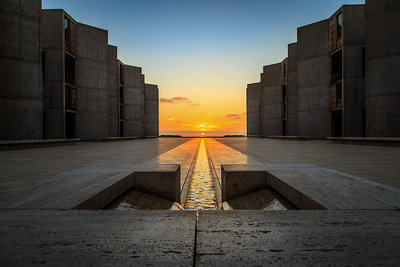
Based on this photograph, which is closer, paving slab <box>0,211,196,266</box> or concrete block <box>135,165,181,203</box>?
paving slab <box>0,211,196,266</box>

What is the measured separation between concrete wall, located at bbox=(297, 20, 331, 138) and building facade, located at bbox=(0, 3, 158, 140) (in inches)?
881

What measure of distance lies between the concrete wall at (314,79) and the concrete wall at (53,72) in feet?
81.8

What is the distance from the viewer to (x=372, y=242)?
144 centimetres

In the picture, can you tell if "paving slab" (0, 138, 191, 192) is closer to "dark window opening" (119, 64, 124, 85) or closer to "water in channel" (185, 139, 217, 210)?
"water in channel" (185, 139, 217, 210)

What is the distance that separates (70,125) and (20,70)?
964 cm

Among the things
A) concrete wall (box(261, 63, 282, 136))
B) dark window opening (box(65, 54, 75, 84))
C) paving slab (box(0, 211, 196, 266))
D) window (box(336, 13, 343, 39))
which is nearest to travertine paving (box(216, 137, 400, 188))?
paving slab (box(0, 211, 196, 266))

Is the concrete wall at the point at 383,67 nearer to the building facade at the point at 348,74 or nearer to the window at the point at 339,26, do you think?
the building facade at the point at 348,74

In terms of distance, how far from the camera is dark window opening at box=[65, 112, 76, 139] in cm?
2182

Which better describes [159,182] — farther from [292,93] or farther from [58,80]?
[292,93]

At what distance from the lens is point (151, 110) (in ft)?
138

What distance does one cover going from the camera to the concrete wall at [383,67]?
14.3 meters

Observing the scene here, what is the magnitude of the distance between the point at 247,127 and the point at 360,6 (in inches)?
1018

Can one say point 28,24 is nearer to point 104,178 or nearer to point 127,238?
point 104,178

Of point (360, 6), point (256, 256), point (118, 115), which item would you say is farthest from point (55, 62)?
point (360, 6)
